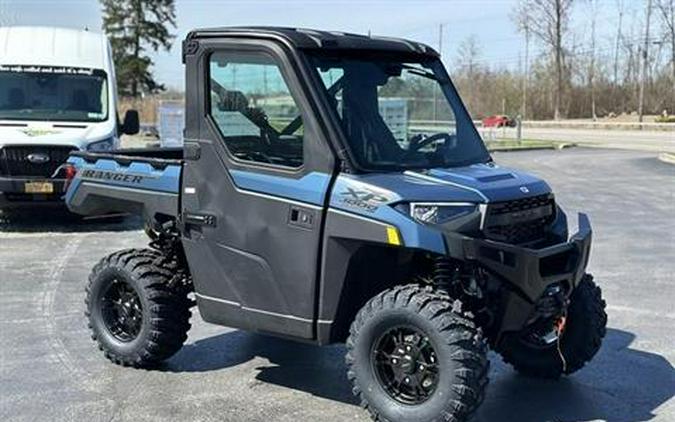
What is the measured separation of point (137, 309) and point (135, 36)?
59083mm

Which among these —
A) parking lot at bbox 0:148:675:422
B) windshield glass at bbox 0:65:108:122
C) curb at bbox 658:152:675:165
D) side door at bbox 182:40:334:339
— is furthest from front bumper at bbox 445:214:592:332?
curb at bbox 658:152:675:165

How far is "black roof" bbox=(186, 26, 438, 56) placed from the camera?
515cm

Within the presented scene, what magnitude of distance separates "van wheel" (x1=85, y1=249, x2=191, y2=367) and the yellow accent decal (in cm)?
197

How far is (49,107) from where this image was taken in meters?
13.3

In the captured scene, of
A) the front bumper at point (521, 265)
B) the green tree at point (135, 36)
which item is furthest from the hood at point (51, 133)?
the green tree at point (135, 36)

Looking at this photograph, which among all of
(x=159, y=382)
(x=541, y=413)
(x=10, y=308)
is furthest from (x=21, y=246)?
(x=541, y=413)

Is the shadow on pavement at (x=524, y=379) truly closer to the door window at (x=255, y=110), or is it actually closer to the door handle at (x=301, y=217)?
the door handle at (x=301, y=217)

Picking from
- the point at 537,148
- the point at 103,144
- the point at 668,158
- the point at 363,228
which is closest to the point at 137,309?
the point at 363,228

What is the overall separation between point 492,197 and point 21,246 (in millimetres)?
8238

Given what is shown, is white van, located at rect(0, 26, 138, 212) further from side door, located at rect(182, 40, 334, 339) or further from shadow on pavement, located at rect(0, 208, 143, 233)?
side door, located at rect(182, 40, 334, 339)

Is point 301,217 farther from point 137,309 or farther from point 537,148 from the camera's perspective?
point 537,148

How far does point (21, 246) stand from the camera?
11320 millimetres

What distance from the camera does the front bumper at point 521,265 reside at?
4.59m

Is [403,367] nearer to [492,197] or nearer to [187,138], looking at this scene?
[492,197]
